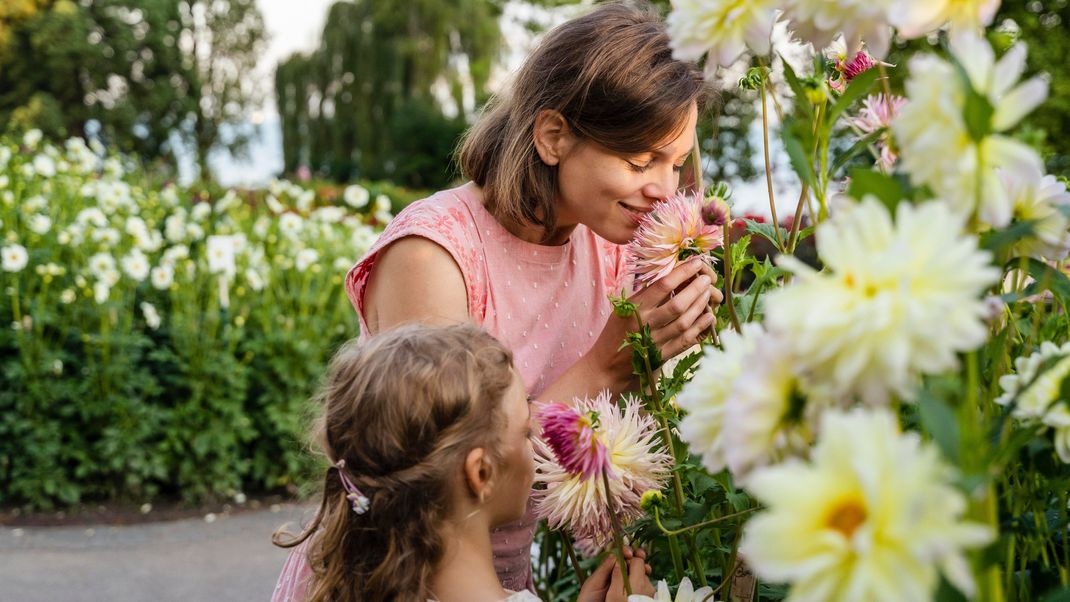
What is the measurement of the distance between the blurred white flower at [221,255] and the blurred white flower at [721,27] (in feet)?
13.4

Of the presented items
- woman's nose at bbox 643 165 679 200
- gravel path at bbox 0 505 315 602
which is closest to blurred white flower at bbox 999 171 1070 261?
woman's nose at bbox 643 165 679 200

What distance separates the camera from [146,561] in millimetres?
4199

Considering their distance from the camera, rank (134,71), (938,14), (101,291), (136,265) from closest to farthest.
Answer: (938,14) < (101,291) < (136,265) < (134,71)

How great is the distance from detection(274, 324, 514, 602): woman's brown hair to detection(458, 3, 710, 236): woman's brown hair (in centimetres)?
48

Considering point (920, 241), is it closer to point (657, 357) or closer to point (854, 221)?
point (854, 221)

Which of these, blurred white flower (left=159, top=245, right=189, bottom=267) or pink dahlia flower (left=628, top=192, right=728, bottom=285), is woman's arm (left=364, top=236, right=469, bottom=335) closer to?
pink dahlia flower (left=628, top=192, right=728, bottom=285)

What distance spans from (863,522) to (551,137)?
1424 millimetres

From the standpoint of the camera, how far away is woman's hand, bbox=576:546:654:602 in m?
1.31

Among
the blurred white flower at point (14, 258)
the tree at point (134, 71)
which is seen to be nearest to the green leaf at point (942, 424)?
the blurred white flower at point (14, 258)

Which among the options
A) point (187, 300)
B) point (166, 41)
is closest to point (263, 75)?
point (166, 41)

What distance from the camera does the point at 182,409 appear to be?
462cm

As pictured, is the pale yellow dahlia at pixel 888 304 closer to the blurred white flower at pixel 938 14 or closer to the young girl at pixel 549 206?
the blurred white flower at pixel 938 14

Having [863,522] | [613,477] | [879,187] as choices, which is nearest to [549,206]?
[613,477]

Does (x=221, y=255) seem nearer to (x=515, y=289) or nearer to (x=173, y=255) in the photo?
(x=173, y=255)
